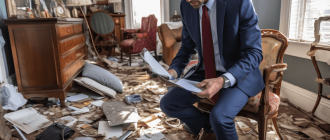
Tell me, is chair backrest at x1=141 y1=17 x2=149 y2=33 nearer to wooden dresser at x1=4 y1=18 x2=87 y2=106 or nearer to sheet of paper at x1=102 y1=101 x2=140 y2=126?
wooden dresser at x1=4 y1=18 x2=87 y2=106

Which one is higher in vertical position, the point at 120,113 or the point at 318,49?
the point at 318,49

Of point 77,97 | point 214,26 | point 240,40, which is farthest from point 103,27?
point 240,40

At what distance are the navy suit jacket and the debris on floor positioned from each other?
0.78m

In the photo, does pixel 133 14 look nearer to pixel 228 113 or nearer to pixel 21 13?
pixel 21 13

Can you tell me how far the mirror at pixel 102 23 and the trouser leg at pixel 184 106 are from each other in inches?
197

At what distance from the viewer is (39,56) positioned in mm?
2553

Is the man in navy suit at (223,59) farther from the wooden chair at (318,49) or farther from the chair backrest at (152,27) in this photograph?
the chair backrest at (152,27)

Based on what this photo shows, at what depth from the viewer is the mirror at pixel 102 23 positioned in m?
6.02

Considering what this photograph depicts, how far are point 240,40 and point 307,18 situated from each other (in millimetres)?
1819

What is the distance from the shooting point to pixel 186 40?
66.3 inches

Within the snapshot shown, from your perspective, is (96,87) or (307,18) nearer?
(307,18)

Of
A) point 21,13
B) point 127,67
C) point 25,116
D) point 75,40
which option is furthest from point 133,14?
point 25,116

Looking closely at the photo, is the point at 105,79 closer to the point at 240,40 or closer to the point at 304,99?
the point at 240,40

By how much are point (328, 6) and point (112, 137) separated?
257 cm
